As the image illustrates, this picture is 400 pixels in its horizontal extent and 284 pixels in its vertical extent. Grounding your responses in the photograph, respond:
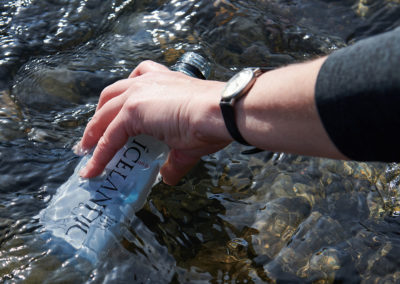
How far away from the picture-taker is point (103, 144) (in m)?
1.91

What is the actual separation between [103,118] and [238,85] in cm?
71

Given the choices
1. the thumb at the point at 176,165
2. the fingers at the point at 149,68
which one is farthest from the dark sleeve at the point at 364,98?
the fingers at the point at 149,68

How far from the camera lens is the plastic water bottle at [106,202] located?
76.7 inches

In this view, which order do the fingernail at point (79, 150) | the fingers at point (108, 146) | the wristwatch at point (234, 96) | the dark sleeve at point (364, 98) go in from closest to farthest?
the dark sleeve at point (364, 98) < the wristwatch at point (234, 96) < the fingers at point (108, 146) < the fingernail at point (79, 150)

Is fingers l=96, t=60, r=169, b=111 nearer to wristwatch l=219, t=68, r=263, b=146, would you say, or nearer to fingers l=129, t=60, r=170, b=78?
fingers l=129, t=60, r=170, b=78

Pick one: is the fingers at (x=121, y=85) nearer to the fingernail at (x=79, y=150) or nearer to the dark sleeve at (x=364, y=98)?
the fingernail at (x=79, y=150)

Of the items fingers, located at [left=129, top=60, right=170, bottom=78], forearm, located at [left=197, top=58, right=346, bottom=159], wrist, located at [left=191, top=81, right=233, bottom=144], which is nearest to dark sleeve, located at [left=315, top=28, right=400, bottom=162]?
forearm, located at [left=197, top=58, right=346, bottom=159]

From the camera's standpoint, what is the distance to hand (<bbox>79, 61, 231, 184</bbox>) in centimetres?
169

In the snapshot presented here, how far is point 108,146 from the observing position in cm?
190

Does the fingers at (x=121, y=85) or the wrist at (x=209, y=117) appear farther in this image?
the fingers at (x=121, y=85)

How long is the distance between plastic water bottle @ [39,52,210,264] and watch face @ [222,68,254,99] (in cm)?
51

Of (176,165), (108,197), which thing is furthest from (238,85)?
(108,197)

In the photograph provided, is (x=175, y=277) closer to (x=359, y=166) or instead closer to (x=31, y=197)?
(x=31, y=197)

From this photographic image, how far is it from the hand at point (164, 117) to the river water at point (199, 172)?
0.40m
